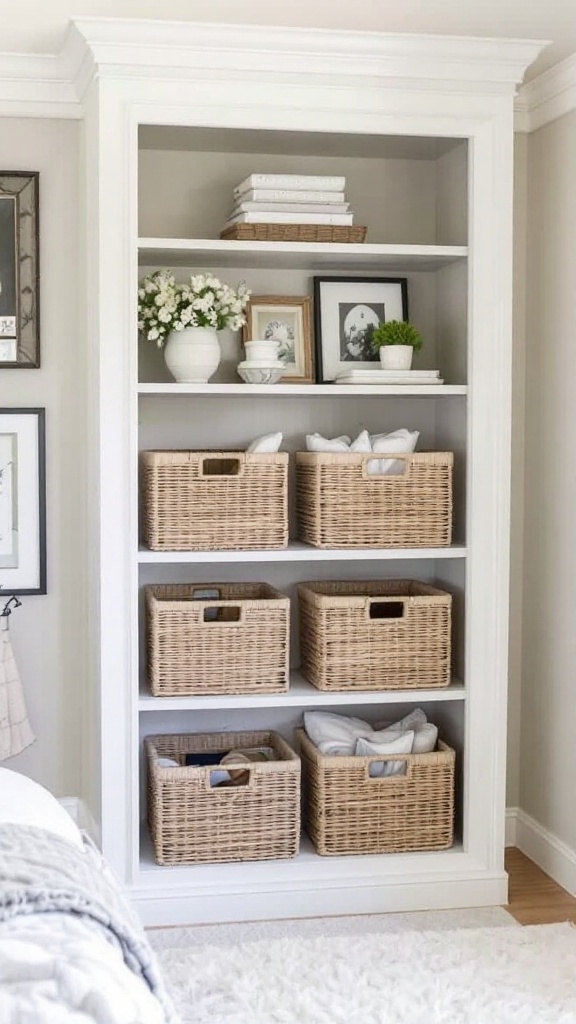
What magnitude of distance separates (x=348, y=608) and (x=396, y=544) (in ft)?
0.76

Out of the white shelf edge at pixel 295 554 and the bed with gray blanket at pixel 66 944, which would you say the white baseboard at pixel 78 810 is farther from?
the bed with gray blanket at pixel 66 944

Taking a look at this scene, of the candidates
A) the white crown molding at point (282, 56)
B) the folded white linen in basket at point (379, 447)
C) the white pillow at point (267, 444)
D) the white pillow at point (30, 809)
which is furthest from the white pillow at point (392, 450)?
the white pillow at point (30, 809)

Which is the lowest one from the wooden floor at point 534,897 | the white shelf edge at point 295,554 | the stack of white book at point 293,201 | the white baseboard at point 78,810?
the wooden floor at point 534,897

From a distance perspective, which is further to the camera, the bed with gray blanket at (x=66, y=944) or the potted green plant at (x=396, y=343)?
the potted green plant at (x=396, y=343)

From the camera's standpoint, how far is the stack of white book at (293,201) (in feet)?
11.5

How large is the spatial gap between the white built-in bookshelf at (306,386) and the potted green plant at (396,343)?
12cm

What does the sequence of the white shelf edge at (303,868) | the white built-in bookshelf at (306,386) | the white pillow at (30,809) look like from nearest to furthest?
the white pillow at (30,809) → the white built-in bookshelf at (306,386) → the white shelf edge at (303,868)

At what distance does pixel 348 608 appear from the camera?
358cm

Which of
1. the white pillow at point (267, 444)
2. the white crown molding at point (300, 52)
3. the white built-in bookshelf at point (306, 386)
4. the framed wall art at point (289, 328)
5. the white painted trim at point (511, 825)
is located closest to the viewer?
the white crown molding at point (300, 52)

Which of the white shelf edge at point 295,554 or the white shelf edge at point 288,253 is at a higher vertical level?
the white shelf edge at point 288,253

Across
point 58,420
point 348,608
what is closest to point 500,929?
point 348,608

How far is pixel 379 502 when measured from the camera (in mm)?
3566

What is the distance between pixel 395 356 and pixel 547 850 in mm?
1594

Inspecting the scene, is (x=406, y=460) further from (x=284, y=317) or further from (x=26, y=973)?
(x=26, y=973)
